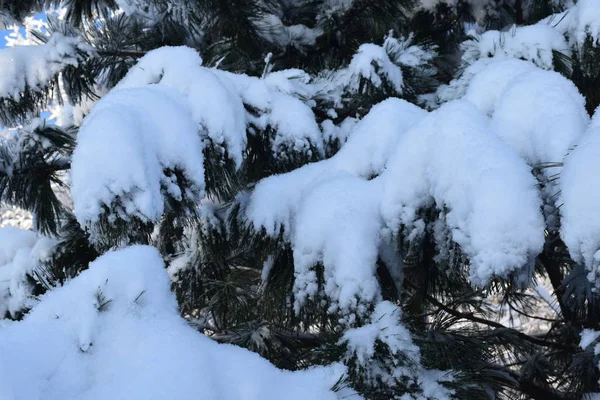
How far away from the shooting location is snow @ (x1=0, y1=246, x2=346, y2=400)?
62 cm

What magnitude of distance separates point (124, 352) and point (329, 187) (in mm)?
690

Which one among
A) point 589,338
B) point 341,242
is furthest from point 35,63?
point 589,338

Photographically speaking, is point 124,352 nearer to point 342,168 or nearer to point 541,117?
point 342,168

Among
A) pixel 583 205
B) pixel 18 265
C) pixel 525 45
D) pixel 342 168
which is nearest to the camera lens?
pixel 583 205

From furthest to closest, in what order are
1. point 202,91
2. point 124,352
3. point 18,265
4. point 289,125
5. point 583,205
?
point 18,265
point 289,125
point 202,91
point 583,205
point 124,352

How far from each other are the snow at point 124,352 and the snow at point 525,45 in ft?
4.25

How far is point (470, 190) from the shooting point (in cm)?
99

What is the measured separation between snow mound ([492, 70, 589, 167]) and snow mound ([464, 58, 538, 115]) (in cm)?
12

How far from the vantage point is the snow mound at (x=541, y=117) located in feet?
3.49

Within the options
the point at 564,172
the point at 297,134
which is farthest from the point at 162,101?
the point at 564,172

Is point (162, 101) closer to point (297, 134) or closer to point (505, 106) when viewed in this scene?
point (297, 134)

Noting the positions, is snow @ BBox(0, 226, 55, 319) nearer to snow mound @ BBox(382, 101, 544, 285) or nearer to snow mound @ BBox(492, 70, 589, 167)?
snow mound @ BBox(382, 101, 544, 285)

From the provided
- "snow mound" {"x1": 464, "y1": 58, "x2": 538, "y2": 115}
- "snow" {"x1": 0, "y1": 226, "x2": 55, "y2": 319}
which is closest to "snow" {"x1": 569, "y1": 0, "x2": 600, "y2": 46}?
"snow mound" {"x1": 464, "y1": 58, "x2": 538, "y2": 115}

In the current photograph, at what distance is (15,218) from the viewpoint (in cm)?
1295
